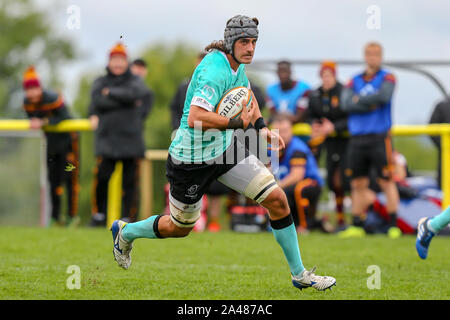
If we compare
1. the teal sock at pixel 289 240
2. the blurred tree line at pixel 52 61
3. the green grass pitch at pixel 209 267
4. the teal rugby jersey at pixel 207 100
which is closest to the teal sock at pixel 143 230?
the green grass pitch at pixel 209 267

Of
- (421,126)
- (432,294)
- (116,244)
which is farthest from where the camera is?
(421,126)

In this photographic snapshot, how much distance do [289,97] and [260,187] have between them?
5.66 meters

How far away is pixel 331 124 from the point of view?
11.3m

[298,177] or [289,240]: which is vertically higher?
[289,240]

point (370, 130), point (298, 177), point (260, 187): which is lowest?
point (298, 177)

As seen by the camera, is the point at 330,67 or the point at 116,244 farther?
the point at 330,67

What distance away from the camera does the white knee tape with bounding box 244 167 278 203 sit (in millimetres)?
6027

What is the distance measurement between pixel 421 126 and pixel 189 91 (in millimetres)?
6052

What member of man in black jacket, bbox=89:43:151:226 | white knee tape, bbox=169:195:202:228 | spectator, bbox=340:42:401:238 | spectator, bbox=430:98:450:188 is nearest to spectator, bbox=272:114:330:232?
spectator, bbox=340:42:401:238

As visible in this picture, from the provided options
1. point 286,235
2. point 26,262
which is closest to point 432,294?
point 286,235

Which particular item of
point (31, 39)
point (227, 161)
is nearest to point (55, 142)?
point (227, 161)

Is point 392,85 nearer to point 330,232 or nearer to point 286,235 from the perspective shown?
point 330,232

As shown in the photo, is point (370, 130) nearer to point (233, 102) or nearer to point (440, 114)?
point (440, 114)

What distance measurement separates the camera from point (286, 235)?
20.0ft
